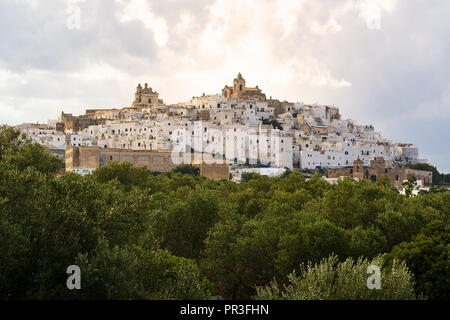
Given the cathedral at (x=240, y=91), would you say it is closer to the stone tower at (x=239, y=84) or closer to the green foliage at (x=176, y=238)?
the stone tower at (x=239, y=84)

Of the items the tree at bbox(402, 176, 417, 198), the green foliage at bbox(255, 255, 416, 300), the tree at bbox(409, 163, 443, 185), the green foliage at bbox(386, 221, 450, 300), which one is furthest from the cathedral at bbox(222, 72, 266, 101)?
the green foliage at bbox(255, 255, 416, 300)

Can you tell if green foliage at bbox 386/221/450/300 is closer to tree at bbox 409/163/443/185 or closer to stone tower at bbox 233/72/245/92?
tree at bbox 409/163/443/185

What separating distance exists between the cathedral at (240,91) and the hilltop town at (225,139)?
0.95 ft

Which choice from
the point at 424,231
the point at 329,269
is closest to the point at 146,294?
the point at 329,269

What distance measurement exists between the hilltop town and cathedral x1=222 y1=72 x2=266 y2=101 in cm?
29

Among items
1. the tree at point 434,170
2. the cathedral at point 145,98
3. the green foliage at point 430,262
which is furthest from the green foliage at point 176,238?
the cathedral at point 145,98

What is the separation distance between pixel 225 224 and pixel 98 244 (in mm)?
17738

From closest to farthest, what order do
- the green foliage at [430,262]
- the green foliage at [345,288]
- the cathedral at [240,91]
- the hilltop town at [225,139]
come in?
the green foliage at [345,288] < the green foliage at [430,262] < the hilltop town at [225,139] < the cathedral at [240,91]

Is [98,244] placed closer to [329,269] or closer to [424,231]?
[329,269]

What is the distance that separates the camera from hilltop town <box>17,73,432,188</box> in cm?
10170

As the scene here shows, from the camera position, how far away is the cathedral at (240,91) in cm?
15462

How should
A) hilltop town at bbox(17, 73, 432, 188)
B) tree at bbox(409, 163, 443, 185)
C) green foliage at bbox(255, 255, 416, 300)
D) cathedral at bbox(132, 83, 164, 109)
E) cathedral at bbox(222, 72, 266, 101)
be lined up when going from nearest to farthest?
green foliage at bbox(255, 255, 416, 300), hilltop town at bbox(17, 73, 432, 188), tree at bbox(409, 163, 443, 185), cathedral at bbox(132, 83, 164, 109), cathedral at bbox(222, 72, 266, 101)

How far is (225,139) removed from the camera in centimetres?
12156
